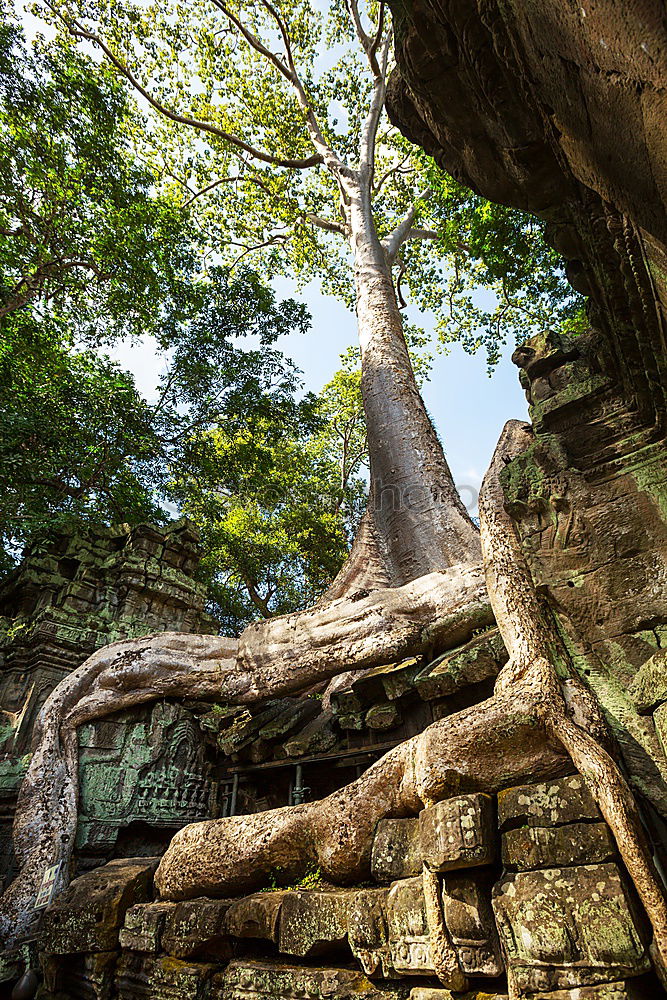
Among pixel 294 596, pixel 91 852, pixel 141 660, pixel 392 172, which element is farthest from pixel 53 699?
pixel 392 172

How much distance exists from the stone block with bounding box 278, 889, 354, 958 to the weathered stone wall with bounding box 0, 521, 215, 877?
2388 millimetres

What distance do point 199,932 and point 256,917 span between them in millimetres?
380

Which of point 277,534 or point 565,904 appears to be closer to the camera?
point 565,904

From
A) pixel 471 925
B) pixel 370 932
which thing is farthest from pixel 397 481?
pixel 471 925

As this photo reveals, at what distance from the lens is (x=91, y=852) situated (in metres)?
3.84

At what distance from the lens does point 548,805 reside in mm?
1706

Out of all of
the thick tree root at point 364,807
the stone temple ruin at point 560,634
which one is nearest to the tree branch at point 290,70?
the stone temple ruin at point 560,634

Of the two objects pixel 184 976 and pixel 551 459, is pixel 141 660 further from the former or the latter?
pixel 551 459

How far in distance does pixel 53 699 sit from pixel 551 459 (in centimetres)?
406

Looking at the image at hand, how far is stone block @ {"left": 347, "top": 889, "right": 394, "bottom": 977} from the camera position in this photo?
1.88m

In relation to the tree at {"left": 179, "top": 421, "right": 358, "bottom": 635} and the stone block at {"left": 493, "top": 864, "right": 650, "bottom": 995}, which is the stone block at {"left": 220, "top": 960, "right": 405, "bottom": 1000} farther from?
the tree at {"left": 179, "top": 421, "right": 358, "bottom": 635}

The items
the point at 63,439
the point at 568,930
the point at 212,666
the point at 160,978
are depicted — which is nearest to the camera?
the point at 568,930

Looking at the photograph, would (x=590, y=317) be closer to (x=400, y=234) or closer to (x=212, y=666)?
(x=212, y=666)

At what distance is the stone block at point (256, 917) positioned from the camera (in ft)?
7.31
